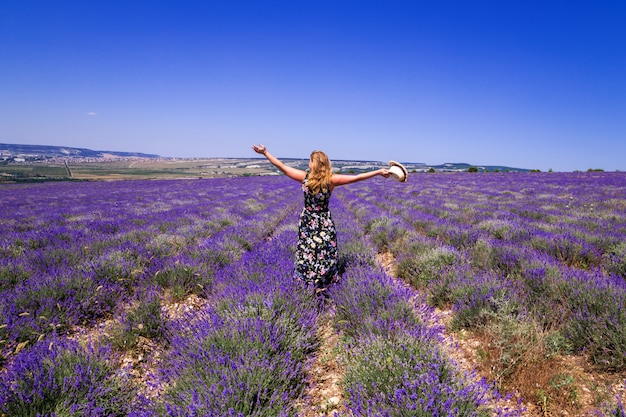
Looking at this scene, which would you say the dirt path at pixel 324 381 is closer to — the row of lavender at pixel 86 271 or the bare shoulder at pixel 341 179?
the bare shoulder at pixel 341 179

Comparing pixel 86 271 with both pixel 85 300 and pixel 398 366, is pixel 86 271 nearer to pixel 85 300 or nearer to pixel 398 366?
pixel 85 300

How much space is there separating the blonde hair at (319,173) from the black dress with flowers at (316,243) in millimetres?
121

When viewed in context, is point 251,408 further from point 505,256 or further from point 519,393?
point 505,256

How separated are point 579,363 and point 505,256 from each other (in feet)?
7.44

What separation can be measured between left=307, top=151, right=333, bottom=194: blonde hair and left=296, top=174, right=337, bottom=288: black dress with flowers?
0.40 feet

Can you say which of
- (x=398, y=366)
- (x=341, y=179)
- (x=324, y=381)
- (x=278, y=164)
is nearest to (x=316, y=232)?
(x=341, y=179)

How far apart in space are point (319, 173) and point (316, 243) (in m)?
0.84

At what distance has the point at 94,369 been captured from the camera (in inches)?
74.4

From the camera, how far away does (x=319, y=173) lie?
3.27m

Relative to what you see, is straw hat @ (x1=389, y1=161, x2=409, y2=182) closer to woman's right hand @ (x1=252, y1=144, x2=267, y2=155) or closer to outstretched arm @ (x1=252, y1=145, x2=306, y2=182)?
outstretched arm @ (x1=252, y1=145, x2=306, y2=182)

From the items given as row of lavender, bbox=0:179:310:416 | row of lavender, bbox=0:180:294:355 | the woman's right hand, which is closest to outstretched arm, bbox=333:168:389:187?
the woman's right hand

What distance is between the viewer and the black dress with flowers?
3.44 metres

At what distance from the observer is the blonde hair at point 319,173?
323cm

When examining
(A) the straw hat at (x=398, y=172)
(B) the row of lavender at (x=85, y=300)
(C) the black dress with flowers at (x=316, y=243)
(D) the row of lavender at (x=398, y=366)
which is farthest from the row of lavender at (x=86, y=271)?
(A) the straw hat at (x=398, y=172)
